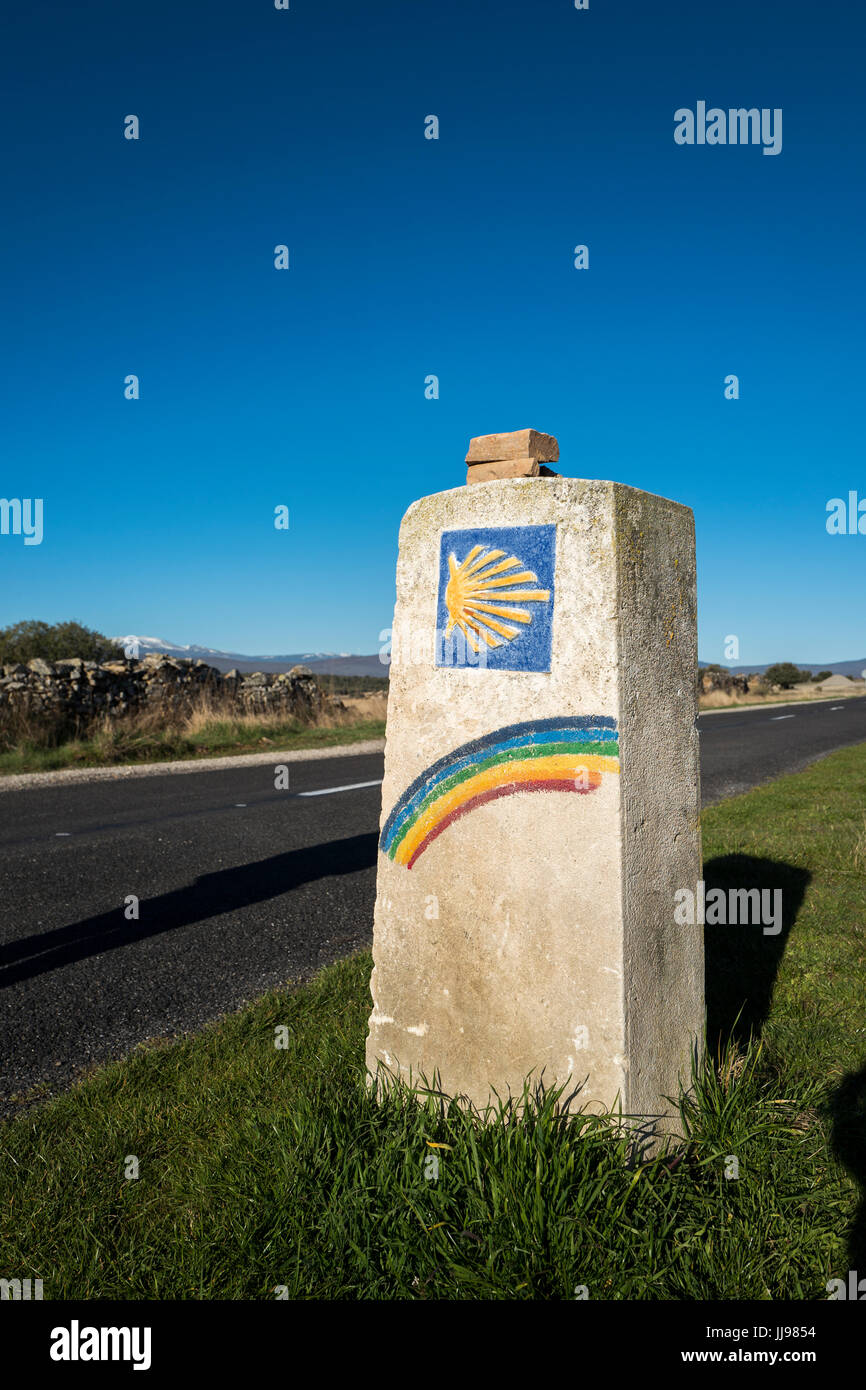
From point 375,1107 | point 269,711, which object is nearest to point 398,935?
point 375,1107

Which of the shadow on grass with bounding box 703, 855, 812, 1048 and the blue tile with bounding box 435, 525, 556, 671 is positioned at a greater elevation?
the blue tile with bounding box 435, 525, 556, 671

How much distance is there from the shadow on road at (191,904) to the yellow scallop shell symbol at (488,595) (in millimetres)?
3023

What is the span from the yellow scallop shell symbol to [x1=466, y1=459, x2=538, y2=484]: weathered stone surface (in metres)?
0.27

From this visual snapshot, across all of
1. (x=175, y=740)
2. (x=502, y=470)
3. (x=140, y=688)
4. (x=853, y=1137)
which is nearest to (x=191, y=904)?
(x=502, y=470)

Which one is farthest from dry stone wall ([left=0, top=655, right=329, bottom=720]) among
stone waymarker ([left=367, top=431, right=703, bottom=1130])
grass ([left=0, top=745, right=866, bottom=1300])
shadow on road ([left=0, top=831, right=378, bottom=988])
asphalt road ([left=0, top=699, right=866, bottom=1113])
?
stone waymarker ([left=367, top=431, right=703, bottom=1130])

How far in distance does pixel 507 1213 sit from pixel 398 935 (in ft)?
2.68

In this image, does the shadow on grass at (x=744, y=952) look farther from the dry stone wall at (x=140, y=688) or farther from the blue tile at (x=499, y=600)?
the dry stone wall at (x=140, y=688)

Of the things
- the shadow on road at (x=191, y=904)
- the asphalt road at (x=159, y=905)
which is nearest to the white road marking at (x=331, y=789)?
the asphalt road at (x=159, y=905)

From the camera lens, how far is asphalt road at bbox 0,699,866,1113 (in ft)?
11.4

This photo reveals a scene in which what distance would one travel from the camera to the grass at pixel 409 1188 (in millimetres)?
1867

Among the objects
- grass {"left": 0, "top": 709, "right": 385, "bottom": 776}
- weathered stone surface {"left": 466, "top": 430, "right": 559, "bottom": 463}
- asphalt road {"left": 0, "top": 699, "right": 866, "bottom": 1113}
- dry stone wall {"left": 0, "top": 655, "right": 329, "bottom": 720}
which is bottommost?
asphalt road {"left": 0, "top": 699, "right": 866, "bottom": 1113}

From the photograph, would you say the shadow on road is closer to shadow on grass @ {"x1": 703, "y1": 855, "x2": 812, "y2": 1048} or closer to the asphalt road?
the asphalt road

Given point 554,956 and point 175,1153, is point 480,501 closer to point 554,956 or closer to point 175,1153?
point 554,956
